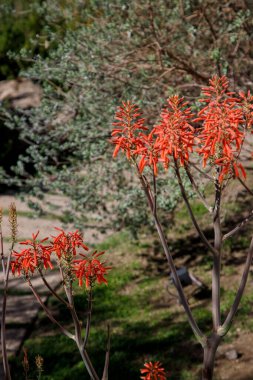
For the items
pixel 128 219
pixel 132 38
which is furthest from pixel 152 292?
pixel 132 38

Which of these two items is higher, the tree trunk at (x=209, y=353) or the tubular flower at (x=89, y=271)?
the tubular flower at (x=89, y=271)

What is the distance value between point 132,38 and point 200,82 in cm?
111

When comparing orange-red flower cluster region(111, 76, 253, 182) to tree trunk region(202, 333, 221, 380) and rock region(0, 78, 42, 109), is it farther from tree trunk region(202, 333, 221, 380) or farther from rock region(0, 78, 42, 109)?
rock region(0, 78, 42, 109)

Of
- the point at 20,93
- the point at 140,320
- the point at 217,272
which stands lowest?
the point at 217,272

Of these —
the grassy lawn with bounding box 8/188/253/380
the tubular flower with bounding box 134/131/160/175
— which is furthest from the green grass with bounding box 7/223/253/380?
the tubular flower with bounding box 134/131/160/175

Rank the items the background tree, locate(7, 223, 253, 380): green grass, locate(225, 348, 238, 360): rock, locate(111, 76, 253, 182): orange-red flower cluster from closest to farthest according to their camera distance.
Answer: locate(111, 76, 253, 182): orange-red flower cluster < locate(225, 348, 238, 360): rock < locate(7, 223, 253, 380): green grass < the background tree

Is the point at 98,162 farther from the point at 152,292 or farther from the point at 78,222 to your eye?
the point at 152,292

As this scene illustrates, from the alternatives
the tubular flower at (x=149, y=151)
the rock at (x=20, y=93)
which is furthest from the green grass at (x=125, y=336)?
the rock at (x=20, y=93)

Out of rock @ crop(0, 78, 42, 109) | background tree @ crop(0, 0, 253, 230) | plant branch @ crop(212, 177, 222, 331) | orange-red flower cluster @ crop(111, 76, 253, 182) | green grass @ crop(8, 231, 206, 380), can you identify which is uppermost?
rock @ crop(0, 78, 42, 109)

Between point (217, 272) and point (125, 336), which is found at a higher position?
point (125, 336)

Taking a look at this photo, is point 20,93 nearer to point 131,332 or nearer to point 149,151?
point 131,332

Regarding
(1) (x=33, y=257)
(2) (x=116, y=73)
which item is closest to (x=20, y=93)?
(2) (x=116, y=73)

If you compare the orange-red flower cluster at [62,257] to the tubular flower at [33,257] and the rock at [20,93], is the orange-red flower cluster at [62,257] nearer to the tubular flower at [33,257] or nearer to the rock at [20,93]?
the tubular flower at [33,257]

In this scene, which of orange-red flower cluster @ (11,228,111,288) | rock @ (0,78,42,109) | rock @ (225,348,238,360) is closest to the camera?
orange-red flower cluster @ (11,228,111,288)
